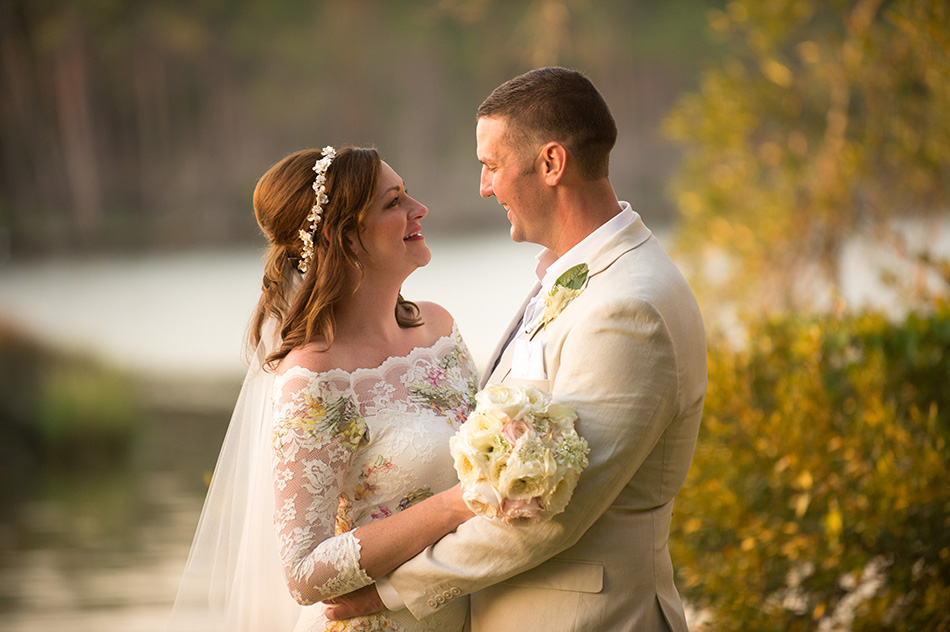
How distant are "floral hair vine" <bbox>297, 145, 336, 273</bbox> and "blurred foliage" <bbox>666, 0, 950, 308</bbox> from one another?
352 centimetres

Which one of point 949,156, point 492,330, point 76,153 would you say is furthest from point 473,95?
point 949,156

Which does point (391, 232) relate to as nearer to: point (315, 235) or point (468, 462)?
point (315, 235)

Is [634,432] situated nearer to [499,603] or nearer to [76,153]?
[499,603]

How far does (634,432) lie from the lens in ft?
5.24

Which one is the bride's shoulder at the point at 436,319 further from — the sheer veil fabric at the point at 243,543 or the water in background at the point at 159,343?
the water in background at the point at 159,343

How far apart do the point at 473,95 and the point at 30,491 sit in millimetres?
6448

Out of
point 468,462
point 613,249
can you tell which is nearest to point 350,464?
point 468,462

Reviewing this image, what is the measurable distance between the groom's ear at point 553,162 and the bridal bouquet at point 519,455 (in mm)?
478

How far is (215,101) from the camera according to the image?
447 inches

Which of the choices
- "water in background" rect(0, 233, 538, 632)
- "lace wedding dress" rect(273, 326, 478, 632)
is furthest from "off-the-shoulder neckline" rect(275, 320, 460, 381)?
"water in background" rect(0, 233, 538, 632)

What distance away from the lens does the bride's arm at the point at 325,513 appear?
1.72 meters

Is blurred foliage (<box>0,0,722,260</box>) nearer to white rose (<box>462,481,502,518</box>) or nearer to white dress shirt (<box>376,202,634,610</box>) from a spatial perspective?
white dress shirt (<box>376,202,634,610</box>)

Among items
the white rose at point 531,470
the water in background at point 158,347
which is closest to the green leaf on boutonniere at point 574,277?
the white rose at point 531,470

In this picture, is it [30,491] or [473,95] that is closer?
[30,491]
